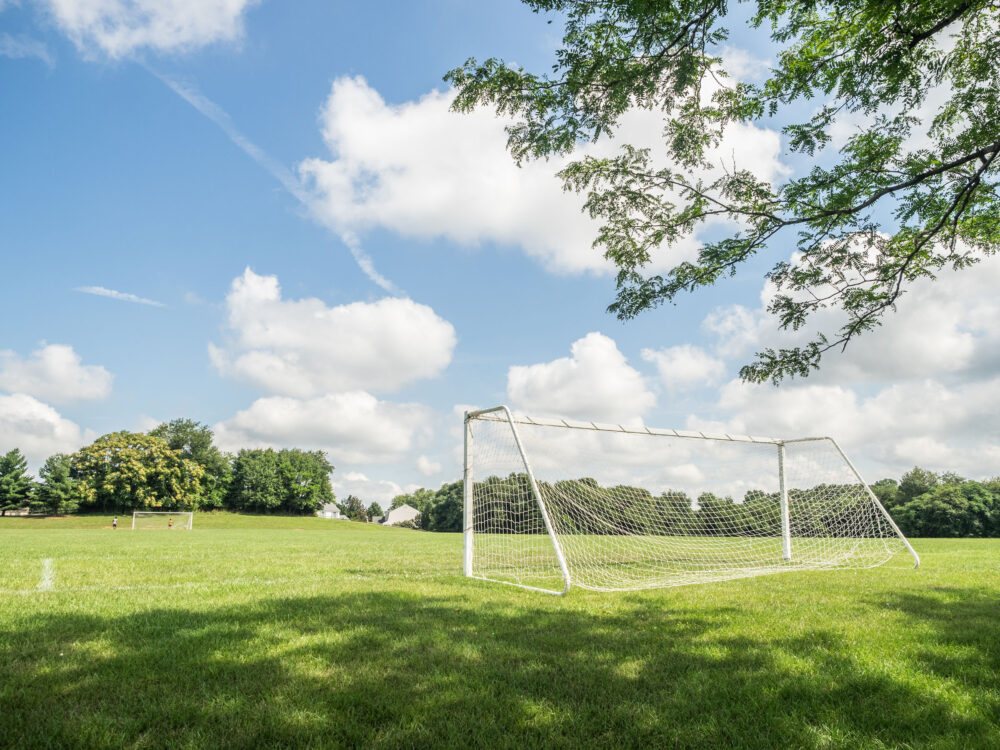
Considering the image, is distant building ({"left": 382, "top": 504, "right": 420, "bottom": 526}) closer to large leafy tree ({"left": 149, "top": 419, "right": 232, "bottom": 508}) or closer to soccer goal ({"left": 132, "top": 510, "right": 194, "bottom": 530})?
large leafy tree ({"left": 149, "top": 419, "right": 232, "bottom": 508})

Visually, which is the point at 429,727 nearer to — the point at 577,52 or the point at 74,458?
the point at 577,52

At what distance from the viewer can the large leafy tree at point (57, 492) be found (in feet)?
194

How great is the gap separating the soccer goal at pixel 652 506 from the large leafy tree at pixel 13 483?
7188 centimetres

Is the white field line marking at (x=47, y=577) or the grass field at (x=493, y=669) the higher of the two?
the grass field at (x=493, y=669)

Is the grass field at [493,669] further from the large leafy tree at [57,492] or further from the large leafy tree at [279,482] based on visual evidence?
the large leafy tree at [279,482]

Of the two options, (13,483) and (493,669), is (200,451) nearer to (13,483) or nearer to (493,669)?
(13,483)

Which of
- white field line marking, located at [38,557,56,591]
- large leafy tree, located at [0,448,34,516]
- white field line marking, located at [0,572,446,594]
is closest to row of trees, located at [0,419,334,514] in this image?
large leafy tree, located at [0,448,34,516]

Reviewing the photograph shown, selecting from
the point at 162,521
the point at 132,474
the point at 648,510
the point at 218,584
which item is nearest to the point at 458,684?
the point at 218,584

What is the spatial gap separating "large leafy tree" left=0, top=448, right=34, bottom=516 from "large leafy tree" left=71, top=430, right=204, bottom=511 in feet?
18.3

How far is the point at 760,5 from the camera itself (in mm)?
6508

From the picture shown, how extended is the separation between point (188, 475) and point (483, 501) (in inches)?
2539

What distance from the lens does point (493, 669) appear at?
3.74m

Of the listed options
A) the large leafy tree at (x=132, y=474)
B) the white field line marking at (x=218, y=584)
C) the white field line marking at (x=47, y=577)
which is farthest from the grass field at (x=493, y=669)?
the large leafy tree at (x=132, y=474)

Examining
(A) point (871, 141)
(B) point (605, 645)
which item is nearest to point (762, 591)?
(B) point (605, 645)
